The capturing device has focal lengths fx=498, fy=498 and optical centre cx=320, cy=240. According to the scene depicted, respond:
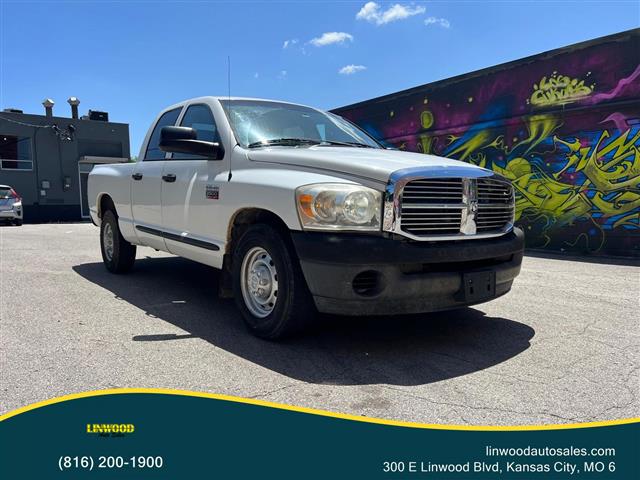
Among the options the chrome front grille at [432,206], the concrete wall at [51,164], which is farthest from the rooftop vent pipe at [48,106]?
the chrome front grille at [432,206]

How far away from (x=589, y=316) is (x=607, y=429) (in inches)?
99.9

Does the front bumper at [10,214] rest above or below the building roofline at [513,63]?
below

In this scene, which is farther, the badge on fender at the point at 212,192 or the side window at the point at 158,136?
the side window at the point at 158,136

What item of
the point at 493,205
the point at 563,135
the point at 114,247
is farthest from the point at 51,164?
the point at 493,205

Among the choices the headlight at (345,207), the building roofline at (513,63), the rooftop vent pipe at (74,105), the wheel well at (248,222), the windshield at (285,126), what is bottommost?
the wheel well at (248,222)

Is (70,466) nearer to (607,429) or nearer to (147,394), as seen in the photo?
(147,394)

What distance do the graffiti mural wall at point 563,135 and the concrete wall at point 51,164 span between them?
19.6 m

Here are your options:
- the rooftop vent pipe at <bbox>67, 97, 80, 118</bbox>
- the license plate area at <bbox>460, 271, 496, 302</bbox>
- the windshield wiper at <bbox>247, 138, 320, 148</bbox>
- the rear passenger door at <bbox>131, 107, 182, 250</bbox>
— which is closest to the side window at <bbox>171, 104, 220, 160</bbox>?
Answer: the rear passenger door at <bbox>131, 107, 182, 250</bbox>

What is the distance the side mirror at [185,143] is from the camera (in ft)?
13.3

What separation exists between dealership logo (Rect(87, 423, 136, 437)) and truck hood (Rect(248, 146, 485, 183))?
197 centimetres

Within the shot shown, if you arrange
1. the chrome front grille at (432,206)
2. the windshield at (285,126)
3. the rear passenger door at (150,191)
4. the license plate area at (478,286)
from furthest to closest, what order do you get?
the rear passenger door at (150,191)
the windshield at (285,126)
the license plate area at (478,286)
the chrome front grille at (432,206)

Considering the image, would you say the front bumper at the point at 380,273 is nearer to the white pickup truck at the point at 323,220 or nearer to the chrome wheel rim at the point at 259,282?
the white pickup truck at the point at 323,220

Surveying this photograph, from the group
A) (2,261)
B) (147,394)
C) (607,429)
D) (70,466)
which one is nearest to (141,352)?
(147,394)

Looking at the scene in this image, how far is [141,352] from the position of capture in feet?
11.4
